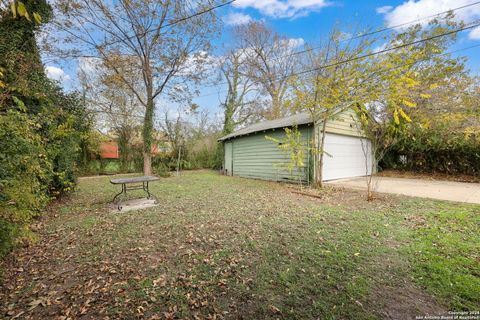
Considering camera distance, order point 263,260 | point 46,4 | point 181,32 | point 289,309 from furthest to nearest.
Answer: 1. point 181,32
2. point 46,4
3. point 263,260
4. point 289,309

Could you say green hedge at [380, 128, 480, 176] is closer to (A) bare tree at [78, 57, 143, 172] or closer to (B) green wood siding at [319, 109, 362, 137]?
(B) green wood siding at [319, 109, 362, 137]

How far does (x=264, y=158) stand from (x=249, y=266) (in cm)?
822

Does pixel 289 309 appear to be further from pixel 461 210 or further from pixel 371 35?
pixel 371 35

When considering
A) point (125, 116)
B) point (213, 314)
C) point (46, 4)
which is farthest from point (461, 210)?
point (125, 116)

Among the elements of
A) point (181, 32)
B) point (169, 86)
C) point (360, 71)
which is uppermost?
point (181, 32)

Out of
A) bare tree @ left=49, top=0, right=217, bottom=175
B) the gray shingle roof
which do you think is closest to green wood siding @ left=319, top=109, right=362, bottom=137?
the gray shingle roof

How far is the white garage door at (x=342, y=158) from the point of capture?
371 inches

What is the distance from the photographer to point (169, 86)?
1180 cm

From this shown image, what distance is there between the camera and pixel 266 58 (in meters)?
18.6

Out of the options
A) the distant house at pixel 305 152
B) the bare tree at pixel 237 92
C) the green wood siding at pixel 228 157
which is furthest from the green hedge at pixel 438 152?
the bare tree at pixel 237 92

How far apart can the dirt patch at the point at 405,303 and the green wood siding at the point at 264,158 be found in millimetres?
6368

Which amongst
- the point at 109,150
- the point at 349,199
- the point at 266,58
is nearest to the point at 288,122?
the point at 349,199

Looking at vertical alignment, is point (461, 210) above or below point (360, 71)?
below

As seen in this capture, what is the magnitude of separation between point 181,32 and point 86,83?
8.70 metres
